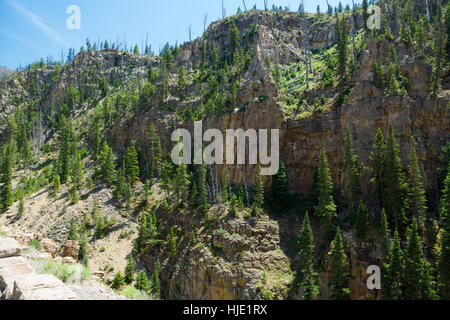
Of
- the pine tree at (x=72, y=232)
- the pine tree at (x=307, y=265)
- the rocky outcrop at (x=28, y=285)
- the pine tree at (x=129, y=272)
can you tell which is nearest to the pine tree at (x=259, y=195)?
the pine tree at (x=307, y=265)

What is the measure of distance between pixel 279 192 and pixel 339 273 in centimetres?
1794

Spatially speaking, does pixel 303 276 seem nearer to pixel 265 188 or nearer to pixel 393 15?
pixel 265 188

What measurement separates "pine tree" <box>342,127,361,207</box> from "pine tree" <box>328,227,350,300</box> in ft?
35.8

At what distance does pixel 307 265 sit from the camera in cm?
3822

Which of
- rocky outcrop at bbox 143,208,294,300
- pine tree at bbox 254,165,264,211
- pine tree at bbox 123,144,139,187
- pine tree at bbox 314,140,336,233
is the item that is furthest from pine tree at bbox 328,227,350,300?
pine tree at bbox 123,144,139,187

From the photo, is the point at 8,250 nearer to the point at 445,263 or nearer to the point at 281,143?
the point at 445,263

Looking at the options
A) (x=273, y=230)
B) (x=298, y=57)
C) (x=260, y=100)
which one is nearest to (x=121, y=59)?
(x=298, y=57)

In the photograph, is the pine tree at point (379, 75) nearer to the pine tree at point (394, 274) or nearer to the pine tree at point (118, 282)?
the pine tree at point (394, 274)

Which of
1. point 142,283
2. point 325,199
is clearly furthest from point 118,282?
point 325,199

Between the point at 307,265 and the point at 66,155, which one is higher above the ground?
the point at 66,155

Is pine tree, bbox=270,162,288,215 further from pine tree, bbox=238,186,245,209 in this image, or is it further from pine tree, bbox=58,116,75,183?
pine tree, bbox=58,116,75,183

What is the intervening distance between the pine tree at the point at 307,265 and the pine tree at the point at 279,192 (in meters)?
9.95

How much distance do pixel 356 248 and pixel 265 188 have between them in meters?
19.2

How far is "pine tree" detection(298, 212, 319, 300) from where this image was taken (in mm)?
36344
